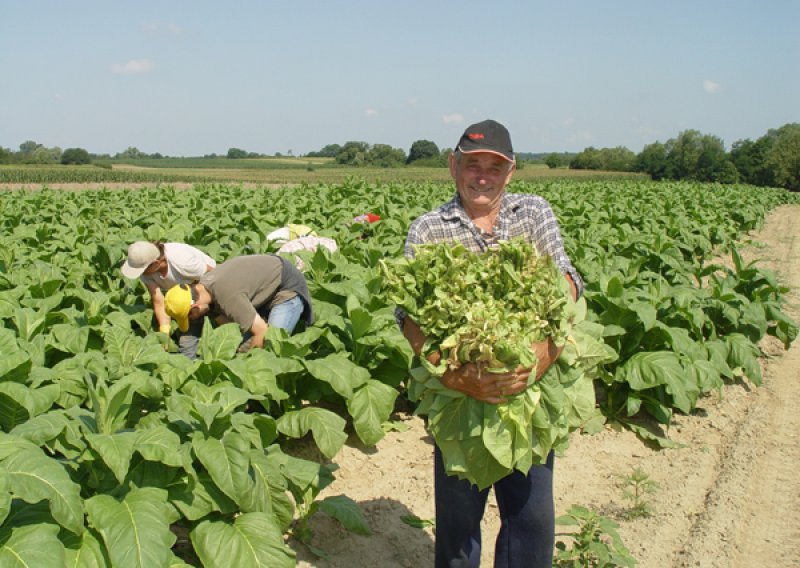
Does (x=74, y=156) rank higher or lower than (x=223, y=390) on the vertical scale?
higher

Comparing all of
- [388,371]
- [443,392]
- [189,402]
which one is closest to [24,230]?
[388,371]

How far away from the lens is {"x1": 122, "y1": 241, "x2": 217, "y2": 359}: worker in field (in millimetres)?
5457

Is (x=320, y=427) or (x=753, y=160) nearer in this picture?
(x=320, y=427)

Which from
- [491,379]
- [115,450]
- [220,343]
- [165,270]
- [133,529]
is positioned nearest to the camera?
[491,379]

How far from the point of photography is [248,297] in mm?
5434

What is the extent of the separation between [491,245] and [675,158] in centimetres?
8468

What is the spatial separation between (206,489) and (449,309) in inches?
56.4

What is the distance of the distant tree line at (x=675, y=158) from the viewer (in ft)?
226

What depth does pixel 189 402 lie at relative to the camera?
3352 millimetres

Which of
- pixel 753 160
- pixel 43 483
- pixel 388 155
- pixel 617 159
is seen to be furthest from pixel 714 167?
pixel 43 483

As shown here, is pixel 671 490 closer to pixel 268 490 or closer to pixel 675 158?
pixel 268 490

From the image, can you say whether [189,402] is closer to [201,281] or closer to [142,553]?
[142,553]

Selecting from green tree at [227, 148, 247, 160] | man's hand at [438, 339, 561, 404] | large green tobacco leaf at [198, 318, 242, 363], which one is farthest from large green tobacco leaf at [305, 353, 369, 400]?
green tree at [227, 148, 247, 160]

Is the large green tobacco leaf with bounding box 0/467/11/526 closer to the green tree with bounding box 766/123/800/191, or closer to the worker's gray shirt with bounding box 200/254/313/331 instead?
the worker's gray shirt with bounding box 200/254/313/331
